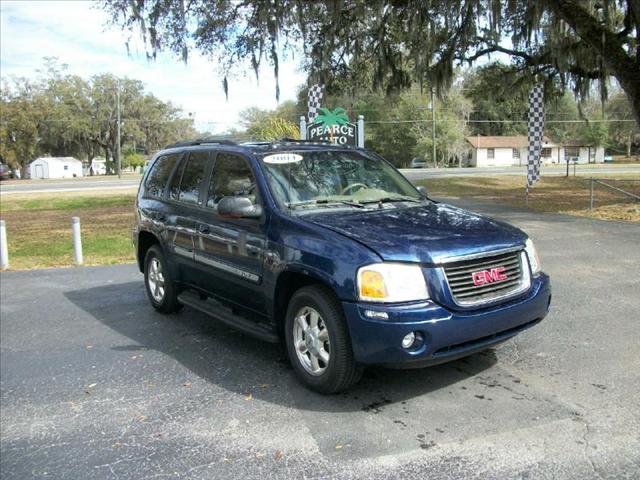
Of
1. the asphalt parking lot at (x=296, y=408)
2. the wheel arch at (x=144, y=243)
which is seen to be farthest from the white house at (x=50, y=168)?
the asphalt parking lot at (x=296, y=408)

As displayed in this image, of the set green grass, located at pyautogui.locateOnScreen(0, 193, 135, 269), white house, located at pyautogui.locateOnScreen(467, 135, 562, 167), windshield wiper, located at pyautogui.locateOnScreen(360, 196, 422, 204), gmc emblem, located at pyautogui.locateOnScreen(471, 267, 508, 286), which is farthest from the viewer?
white house, located at pyautogui.locateOnScreen(467, 135, 562, 167)

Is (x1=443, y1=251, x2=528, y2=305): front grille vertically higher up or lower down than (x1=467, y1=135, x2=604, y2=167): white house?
lower down

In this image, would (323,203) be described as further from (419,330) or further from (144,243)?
(144,243)

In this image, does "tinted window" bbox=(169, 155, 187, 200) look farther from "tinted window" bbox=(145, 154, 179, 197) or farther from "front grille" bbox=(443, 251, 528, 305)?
"front grille" bbox=(443, 251, 528, 305)

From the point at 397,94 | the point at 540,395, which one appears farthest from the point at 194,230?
the point at 397,94

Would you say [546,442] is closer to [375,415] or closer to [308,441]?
[375,415]

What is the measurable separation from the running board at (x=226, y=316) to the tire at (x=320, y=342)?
0.87ft

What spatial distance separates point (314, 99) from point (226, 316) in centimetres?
1145

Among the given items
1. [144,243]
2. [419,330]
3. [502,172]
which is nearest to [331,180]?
[419,330]

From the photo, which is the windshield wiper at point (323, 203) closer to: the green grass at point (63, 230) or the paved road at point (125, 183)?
the green grass at point (63, 230)

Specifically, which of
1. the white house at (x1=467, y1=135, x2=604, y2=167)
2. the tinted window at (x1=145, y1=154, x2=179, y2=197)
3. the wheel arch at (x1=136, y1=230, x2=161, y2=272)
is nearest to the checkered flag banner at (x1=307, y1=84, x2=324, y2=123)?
the tinted window at (x1=145, y1=154, x2=179, y2=197)

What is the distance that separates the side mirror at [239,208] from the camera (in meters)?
4.69

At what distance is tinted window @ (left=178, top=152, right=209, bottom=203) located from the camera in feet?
19.1

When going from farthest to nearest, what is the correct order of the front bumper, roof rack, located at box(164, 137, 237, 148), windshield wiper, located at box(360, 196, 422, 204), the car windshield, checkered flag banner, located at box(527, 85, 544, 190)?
checkered flag banner, located at box(527, 85, 544, 190) < roof rack, located at box(164, 137, 237, 148) < windshield wiper, located at box(360, 196, 422, 204) < the car windshield < the front bumper
